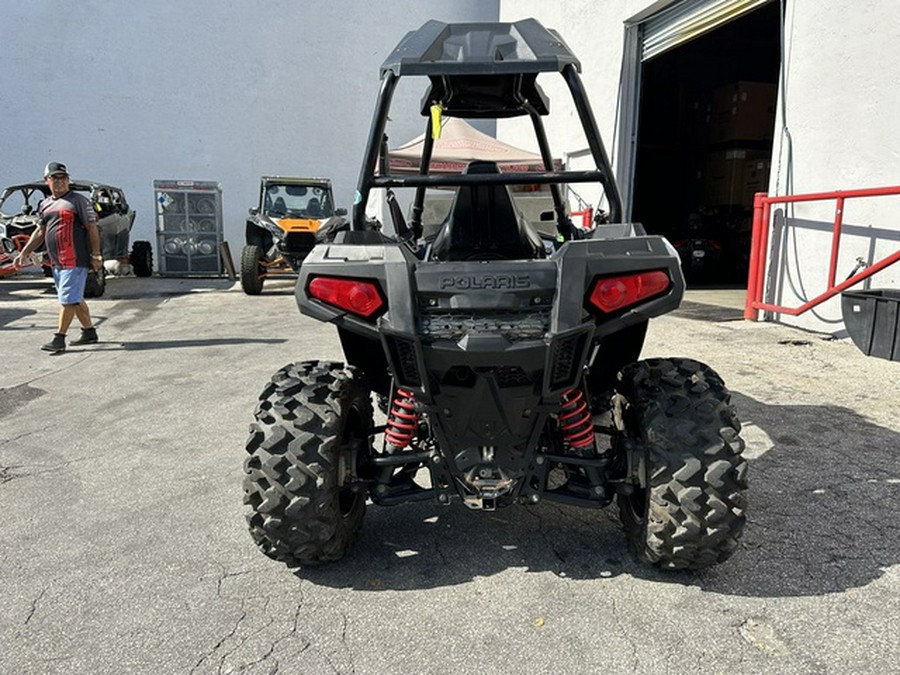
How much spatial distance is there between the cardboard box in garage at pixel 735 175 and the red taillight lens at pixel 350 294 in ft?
42.2

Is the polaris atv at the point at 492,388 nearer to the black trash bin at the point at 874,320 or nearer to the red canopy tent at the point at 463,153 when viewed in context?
the black trash bin at the point at 874,320

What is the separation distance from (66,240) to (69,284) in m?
0.45

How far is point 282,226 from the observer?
39.4 ft

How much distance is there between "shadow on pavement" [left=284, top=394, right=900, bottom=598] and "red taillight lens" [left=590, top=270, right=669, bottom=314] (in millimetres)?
1030

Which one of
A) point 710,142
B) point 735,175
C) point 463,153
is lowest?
point 735,175

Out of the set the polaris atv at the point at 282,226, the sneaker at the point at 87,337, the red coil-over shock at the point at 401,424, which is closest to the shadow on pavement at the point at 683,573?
the red coil-over shock at the point at 401,424

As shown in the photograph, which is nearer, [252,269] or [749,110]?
[252,269]

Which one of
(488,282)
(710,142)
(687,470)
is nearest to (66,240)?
(488,282)

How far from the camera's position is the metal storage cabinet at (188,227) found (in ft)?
48.1

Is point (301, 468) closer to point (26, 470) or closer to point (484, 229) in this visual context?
point (484, 229)

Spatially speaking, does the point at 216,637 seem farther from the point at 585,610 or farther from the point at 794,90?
the point at 794,90

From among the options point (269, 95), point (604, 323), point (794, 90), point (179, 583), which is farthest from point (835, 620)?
point (269, 95)

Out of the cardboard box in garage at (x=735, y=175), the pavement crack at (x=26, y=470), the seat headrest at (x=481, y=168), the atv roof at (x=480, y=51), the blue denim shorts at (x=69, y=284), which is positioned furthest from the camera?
the cardboard box in garage at (x=735, y=175)

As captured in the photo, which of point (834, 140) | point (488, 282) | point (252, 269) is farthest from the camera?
point (252, 269)
